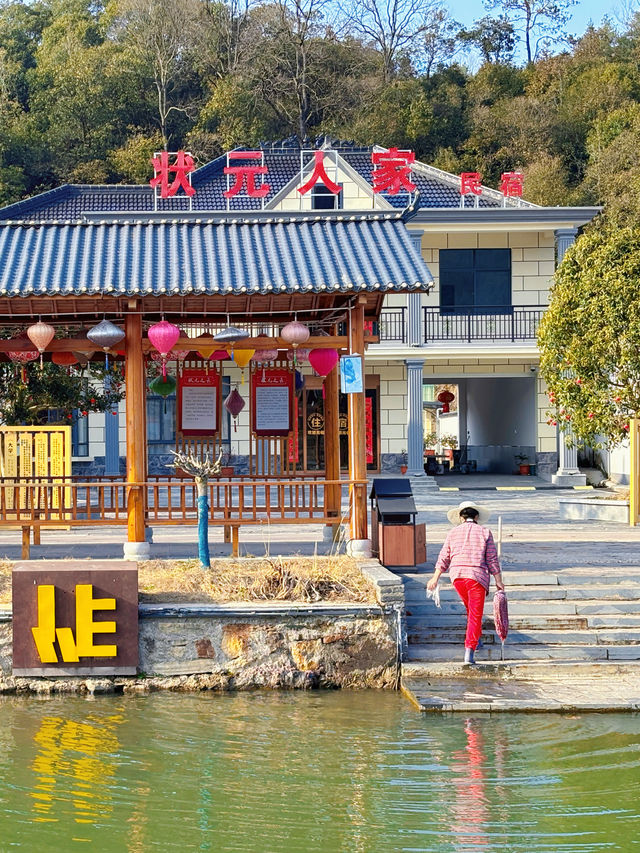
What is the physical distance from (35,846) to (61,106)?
38794mm

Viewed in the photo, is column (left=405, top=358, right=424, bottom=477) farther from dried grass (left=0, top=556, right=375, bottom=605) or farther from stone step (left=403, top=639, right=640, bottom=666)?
stone step (left=403, top=639, right=640, bottom=666)

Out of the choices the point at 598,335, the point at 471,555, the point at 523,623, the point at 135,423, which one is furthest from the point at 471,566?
the point at 598,335

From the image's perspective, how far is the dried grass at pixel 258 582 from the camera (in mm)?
10281

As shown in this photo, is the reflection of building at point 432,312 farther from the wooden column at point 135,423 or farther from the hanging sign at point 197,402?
the wooden column at point 135,423

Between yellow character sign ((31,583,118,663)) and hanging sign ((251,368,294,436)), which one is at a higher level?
hanging sign ((251,368,294,436))

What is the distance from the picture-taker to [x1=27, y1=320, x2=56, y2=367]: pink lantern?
11797 mm

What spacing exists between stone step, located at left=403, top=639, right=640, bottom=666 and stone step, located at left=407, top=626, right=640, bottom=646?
9 centimetres

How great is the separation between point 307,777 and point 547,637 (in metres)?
3.78

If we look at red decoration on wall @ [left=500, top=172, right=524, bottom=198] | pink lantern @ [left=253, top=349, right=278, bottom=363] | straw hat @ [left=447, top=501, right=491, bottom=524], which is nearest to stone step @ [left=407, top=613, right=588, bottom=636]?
straw hat @ [left=447, top=501, right=491, bottom=524]

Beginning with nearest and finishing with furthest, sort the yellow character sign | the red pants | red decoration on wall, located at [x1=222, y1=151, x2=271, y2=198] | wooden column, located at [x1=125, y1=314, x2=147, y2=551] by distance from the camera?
the red pants < the yellow character sign < wooden column, located at [x1=125, y1=314, x2=147, y2=551] < red decoration on wall, located at [x1=222, y1=151, x2=271, y2=198]

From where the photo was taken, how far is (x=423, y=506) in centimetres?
2136

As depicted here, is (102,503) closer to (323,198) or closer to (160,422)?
(160,422)

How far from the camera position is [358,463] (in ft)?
39.0

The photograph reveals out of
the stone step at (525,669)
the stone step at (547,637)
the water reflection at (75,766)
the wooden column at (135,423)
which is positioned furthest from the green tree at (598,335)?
the water reflection at (75,766)
